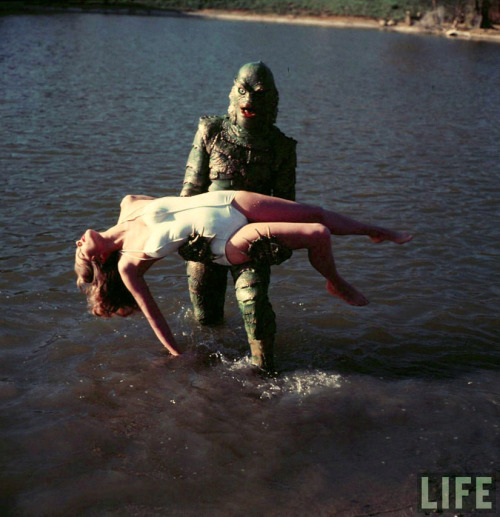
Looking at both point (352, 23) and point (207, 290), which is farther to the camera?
point (352, 23)

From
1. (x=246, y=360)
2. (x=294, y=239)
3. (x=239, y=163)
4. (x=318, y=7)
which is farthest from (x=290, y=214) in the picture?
(x=318, y=7)

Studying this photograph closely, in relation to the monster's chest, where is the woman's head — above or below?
below

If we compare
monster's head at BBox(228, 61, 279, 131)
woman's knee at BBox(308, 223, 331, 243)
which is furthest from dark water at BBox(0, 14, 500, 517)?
monster's head at BBox(228, 61, 279, 131)

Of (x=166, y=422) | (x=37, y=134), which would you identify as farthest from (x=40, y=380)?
(x=37, y=134)

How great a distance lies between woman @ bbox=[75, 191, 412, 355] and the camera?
5.18m

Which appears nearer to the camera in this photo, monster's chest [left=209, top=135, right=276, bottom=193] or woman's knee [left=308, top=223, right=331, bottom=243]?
woman's knee [left=308, top=223, right=331, bottom=243]

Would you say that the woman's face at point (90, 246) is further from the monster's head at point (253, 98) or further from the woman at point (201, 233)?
the monster's head at point (253, 98)

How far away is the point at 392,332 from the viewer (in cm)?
691

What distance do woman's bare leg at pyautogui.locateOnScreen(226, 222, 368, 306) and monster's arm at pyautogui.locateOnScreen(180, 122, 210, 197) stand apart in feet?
2.49

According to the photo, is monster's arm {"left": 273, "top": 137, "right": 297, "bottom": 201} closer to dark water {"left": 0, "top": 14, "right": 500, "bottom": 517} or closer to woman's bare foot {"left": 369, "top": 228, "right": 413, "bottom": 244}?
woman's bare foot {"left": 369, "top": 228, "right": 413, "bottom": 244}

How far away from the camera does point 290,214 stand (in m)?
5.34

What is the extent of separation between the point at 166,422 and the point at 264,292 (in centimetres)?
120

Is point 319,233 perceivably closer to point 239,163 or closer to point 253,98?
point 239,163

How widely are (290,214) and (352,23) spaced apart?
60635 millimetres
